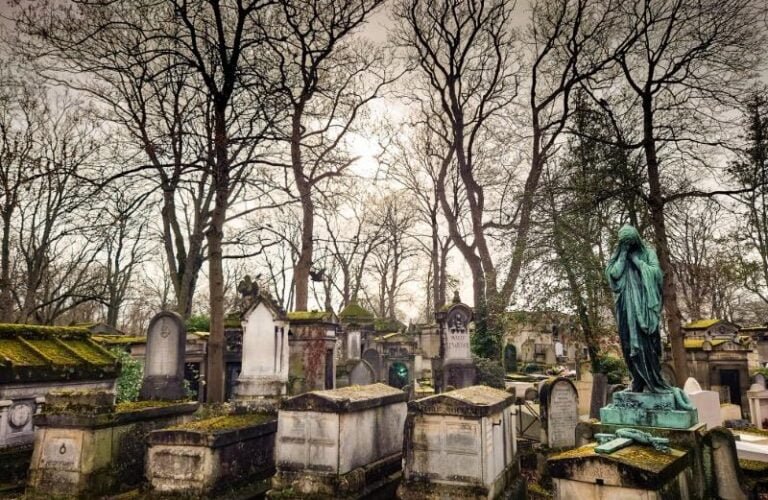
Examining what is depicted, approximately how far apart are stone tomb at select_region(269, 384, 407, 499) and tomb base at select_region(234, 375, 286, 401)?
5.31ft

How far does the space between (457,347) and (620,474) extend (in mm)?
10782

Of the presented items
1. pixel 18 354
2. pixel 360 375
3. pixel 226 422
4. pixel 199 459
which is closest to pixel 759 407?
pixel 360 375

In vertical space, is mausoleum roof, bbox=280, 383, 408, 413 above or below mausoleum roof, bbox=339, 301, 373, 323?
below

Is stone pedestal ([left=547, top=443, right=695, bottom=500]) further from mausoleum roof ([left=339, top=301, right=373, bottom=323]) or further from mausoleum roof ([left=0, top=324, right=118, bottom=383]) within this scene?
mausoleum roof ([left=339, top=301, right=373, bottom=323])

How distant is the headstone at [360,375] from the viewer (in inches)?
577

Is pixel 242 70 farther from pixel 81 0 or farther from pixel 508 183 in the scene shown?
pixel 508 183

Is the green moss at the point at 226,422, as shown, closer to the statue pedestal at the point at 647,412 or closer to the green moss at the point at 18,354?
the green moss at the point at 18,354

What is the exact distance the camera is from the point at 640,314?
488cm

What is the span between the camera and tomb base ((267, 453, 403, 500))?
224 inches

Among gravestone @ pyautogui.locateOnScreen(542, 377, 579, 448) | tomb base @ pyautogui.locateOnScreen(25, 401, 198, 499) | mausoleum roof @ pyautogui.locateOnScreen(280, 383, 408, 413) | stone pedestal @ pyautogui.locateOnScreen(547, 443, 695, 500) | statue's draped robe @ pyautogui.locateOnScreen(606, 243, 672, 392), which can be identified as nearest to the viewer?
stone pedestal @ pyautogui.locateOnScreen(547, 443, 695, 500)

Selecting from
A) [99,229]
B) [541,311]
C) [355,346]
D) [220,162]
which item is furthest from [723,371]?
[99,229]

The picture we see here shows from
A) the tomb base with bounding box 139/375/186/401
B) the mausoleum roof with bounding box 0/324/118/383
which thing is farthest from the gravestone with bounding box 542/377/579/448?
the mausoleum roof with bounding box 0/324/118/383

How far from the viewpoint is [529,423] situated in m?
9.34

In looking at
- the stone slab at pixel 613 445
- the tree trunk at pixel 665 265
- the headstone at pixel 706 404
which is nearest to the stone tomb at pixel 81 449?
the stone slab at pixel 613 445
